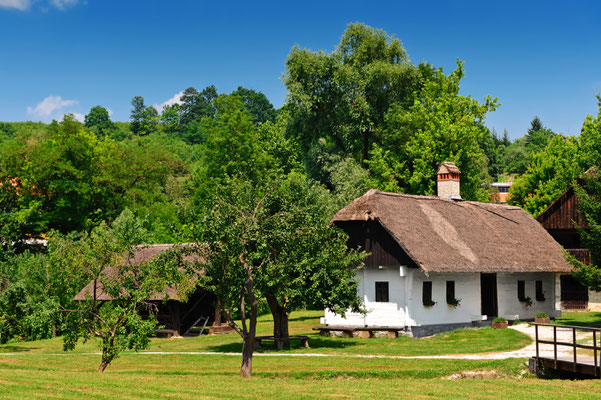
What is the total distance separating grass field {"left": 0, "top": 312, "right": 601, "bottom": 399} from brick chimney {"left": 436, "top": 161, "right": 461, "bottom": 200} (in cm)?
1294

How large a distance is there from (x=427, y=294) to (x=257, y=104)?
12032cm

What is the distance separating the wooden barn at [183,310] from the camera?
1533 inches

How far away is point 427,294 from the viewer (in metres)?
34.4

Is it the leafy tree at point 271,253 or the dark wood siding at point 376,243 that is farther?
the dark wood siding at point 376,243

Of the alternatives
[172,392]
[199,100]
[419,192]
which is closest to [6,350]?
[172,392]

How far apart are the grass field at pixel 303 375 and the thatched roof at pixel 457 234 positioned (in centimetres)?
394

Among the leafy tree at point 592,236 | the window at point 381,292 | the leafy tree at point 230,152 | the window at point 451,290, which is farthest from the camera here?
the leafy tree at point 230,152

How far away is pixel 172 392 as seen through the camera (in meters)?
17.3

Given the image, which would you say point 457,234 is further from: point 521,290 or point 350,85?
point 350,85

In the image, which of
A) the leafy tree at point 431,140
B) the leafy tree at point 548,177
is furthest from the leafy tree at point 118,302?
the leafy tree at point 548,177

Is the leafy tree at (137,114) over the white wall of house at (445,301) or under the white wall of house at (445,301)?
over

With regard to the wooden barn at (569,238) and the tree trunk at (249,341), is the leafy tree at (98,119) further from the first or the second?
the tree trunk at (249,341)

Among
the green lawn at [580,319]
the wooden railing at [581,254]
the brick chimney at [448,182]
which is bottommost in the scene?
the green lawn at [580,319]

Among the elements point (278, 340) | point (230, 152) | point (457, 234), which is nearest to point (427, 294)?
point (457, 234)
